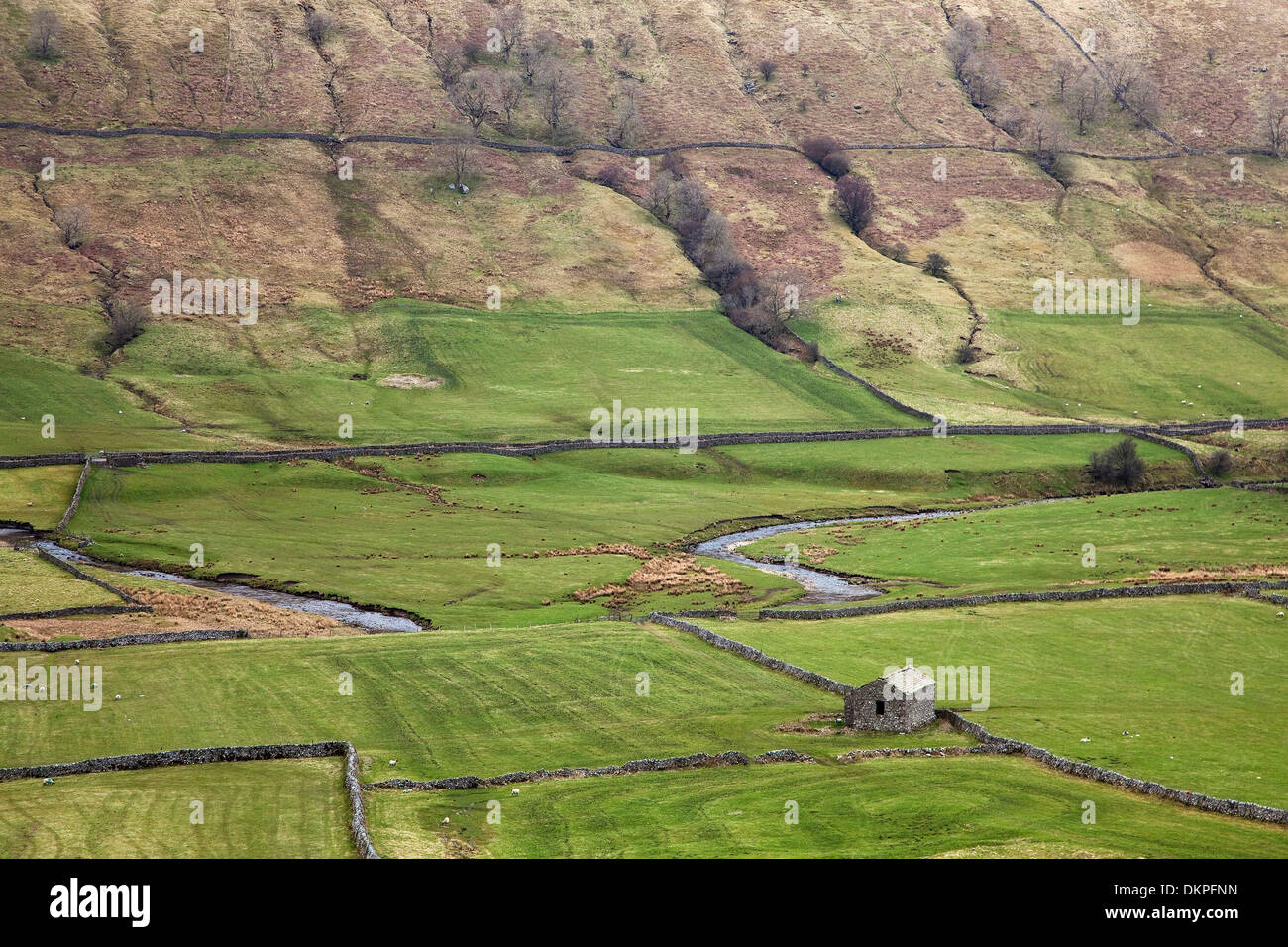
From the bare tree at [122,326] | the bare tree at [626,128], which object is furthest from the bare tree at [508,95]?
the bare tree at [122,326]

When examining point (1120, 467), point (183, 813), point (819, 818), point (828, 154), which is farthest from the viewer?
point (828, 154)

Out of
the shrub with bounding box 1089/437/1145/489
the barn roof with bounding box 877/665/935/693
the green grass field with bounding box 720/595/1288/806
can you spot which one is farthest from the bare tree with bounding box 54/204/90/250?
the barn roof with bounding box 877/665/935/693

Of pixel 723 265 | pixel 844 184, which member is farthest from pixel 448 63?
pixel 844 184

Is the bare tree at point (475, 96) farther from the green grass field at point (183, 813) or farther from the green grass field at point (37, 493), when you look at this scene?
the green grass field at point (183, 813)

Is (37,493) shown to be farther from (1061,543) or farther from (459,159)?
(459,159)
